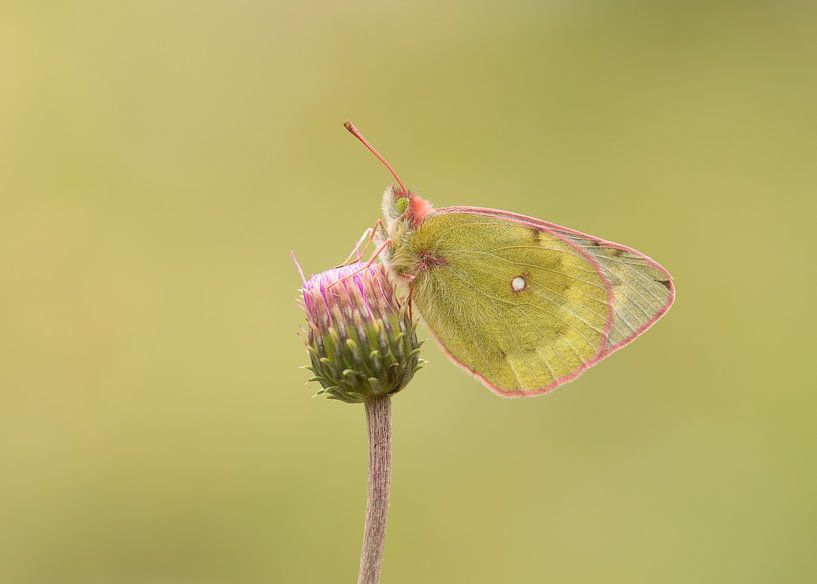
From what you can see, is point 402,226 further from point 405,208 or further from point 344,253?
point 344,253

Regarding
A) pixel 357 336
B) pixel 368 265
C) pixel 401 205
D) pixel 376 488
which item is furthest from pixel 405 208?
pixel 376 488

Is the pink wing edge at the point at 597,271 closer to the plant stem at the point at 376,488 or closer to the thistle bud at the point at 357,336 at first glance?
the thistle bud at the point at 357,336

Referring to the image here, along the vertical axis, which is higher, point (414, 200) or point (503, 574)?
point (414, 200)

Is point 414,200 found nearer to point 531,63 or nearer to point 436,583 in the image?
point 436,583

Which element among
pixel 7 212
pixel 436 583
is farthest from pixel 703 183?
pixel 7 212

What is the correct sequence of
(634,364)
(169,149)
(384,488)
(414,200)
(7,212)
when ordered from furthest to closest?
(169,149), (7,212), (634,364), (414,200), (384,488)

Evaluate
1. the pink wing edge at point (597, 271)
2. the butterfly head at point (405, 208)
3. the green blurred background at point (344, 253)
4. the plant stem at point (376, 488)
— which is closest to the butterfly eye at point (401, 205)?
the butterfly head at point (405, 208)
